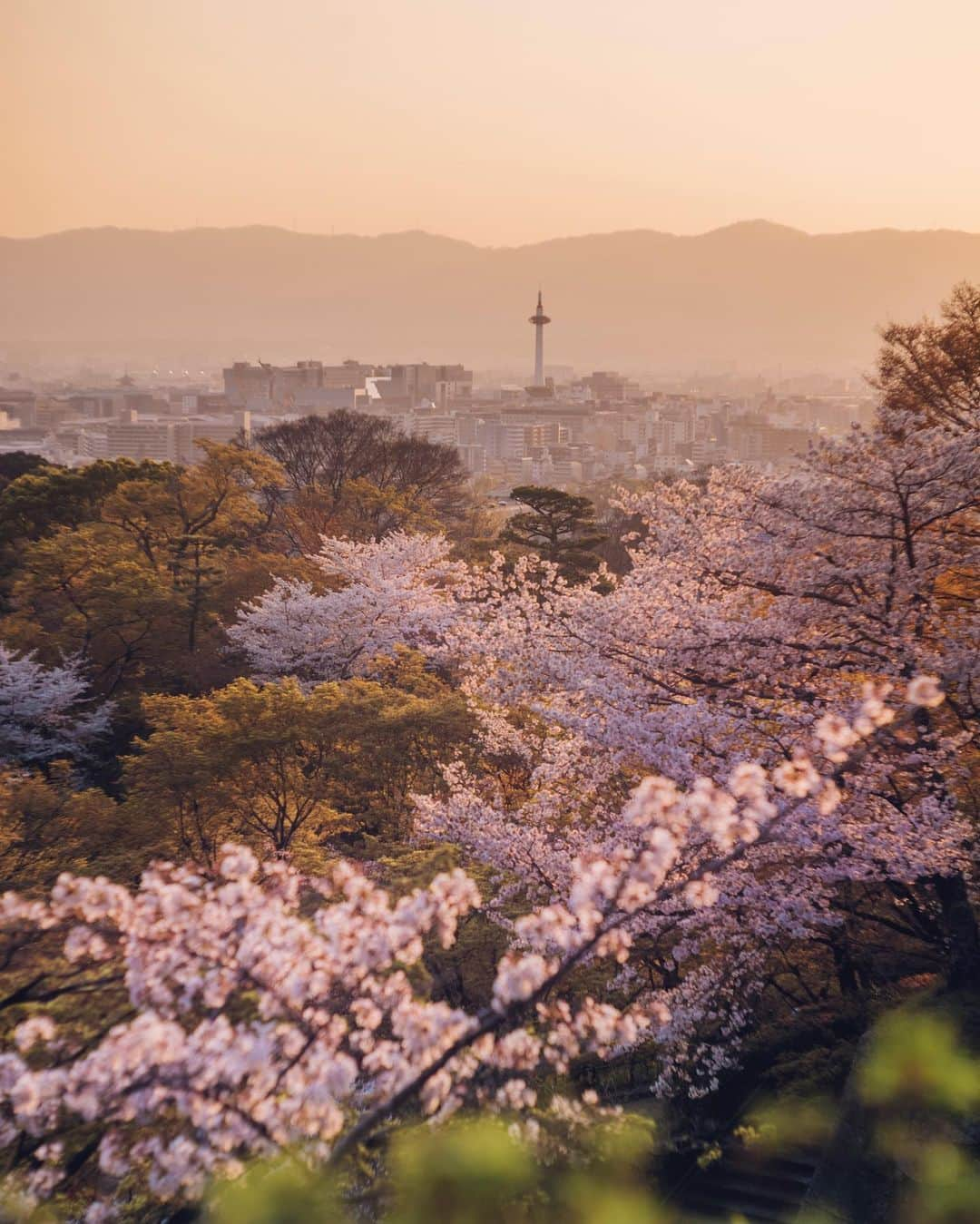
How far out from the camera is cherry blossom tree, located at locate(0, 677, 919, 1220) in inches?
131

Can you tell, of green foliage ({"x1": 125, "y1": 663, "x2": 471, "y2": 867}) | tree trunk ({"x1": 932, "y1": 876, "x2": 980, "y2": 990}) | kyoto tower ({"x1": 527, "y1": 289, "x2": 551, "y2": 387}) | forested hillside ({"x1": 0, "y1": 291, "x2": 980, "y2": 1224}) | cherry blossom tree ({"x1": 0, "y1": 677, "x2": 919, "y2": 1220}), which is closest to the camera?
cherry blossom tree ({"x1": 0, "y1": 677, "x2": 919, "y2": 1220})

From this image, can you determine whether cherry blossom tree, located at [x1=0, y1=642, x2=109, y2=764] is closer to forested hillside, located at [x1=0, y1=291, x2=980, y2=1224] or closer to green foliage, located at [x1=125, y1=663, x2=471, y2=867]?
forested hillside, located at [x1=0, y1=291, x2=980, y2=1224]

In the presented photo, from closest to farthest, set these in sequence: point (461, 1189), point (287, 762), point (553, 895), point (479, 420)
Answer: point (461, 1189) < point (553, 895) < point (287, 762) < point (479, 420)

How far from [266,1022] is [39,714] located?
37.9 ft

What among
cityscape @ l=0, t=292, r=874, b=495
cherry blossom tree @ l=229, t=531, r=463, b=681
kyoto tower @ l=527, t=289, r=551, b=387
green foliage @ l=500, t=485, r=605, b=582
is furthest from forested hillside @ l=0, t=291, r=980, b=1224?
kyoto tower @ l=527, t=289, r=551, b=387

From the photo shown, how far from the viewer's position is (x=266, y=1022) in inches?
143

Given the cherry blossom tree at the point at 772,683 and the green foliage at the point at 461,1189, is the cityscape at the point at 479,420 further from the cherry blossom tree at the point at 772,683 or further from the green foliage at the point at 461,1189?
the green foliage at the point at 461,1189

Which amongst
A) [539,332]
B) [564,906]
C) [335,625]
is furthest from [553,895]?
[539,332]

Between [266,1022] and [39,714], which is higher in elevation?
[266,1022]

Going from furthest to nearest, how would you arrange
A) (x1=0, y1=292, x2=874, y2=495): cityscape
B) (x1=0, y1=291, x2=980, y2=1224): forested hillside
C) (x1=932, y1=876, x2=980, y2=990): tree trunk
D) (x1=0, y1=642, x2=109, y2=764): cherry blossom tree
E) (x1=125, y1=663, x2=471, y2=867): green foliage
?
(x1=0, y1=292, x2=874, y2=495): cityscape
(x1=0, y1=642, x2=109, y2=764): cherry blossom tree
(x1=125, y1=663, x2=471, y2=867): green foliage
(x1=932, y1=876, x2=980, y2=990): tree trunk
(x1=0, y1=291, x2=980, y2=1224): forested hillside

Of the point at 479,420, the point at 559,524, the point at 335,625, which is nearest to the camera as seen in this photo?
the point at 335,625

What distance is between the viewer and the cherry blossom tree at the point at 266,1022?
3.32 meters

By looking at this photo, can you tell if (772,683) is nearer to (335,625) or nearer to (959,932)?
(959,932)

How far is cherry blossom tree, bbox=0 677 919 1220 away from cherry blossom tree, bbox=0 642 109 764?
10.00 meters
